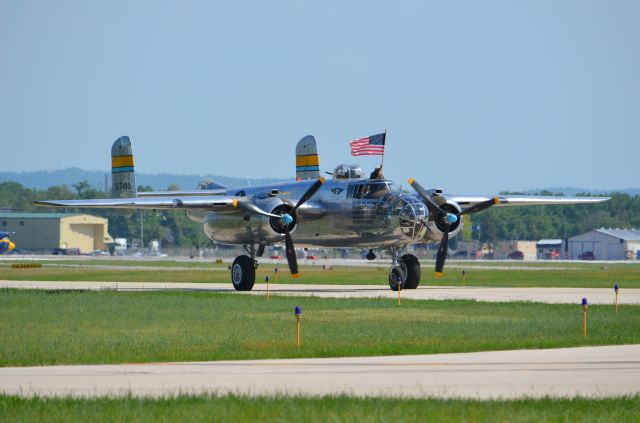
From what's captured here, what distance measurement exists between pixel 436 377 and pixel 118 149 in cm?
4114

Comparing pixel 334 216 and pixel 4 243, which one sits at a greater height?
pixel 334 216

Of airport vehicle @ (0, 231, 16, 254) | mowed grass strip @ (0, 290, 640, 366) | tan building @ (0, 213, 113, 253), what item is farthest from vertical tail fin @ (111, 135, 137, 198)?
tan building @ (0, 213, 113, 253)

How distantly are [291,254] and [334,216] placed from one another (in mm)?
3303

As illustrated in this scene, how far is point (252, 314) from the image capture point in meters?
39.5

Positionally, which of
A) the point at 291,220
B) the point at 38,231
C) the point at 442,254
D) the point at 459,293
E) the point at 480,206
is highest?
the point at 480,206

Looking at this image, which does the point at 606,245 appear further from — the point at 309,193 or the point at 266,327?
the point at 266,327

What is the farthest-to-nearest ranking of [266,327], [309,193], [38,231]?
[38,231] < [309,193] < [266,327]

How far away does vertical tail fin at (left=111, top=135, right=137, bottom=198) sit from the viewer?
60.4 meters

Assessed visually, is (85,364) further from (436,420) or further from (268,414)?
(436,420)

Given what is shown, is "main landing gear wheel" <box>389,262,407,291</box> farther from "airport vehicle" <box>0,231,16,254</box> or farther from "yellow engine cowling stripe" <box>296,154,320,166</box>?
"airport vehicle" <box>0,231,16,254</box>

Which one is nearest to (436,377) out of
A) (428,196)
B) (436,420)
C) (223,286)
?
(436,420)

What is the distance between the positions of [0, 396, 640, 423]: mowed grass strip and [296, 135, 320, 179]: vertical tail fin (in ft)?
136

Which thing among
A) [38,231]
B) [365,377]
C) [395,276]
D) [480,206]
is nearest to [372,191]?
[395,276]

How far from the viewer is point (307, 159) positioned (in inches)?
2419
